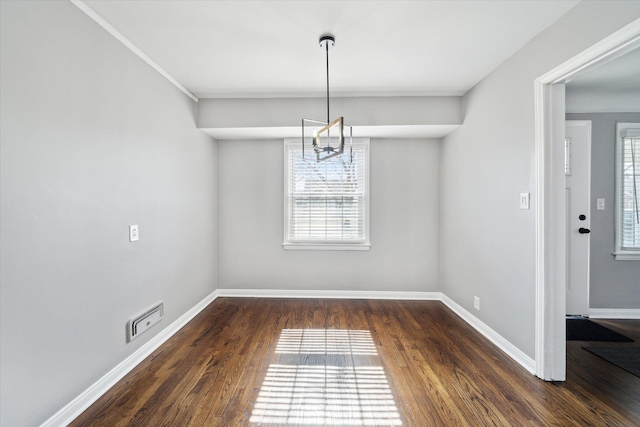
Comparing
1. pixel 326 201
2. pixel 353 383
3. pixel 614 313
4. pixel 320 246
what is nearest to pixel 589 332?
pixel 614 313

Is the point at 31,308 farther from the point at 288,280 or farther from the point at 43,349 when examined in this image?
the point at 288,280

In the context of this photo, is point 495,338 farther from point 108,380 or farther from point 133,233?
point 133,233

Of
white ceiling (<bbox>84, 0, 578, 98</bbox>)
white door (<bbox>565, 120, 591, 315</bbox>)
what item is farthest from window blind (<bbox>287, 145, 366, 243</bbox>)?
white door (<bbox>565, 120, 591, 315</bbox>)

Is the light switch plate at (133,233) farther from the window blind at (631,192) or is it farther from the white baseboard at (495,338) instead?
the window blind at (631,192)

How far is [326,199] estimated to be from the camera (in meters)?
3.87

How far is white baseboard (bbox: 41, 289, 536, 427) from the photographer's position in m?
1.69

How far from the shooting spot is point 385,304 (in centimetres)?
358

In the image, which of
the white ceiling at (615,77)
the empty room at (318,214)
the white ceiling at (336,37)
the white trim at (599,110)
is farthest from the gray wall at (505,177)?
the white trim at (599,110)

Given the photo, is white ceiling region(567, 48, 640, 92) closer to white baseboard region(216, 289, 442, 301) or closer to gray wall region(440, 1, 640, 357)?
gray wall region(440, 1, 640, 357)

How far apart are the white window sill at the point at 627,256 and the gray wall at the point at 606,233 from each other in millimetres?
39

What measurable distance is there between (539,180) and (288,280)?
2.99 meters

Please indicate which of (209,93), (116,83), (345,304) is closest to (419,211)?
(345,304)

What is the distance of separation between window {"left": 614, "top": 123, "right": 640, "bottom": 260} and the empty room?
0.9 inches

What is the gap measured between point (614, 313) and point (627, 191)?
141cm
